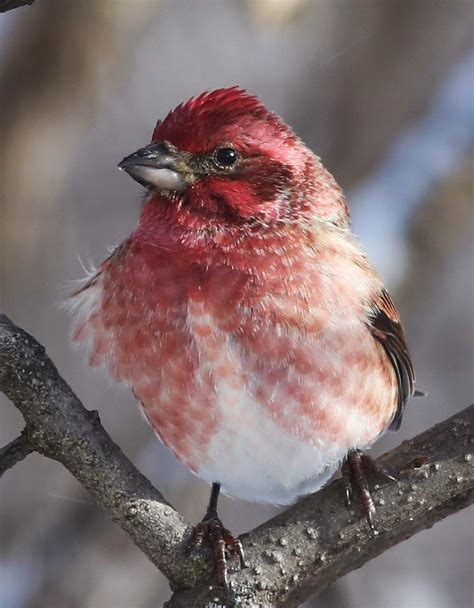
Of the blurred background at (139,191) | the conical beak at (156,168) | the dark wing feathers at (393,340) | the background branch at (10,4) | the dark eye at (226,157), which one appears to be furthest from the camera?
the blurred background at (139,191)

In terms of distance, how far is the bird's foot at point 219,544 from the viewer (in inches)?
172

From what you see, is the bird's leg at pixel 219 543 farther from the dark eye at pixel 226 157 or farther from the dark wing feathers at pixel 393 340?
the dark eye at pixel 226 157

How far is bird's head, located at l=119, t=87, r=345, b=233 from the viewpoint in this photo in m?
4.93

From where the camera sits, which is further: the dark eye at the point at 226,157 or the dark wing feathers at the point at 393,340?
the dark wing feathers at the point at 393,340

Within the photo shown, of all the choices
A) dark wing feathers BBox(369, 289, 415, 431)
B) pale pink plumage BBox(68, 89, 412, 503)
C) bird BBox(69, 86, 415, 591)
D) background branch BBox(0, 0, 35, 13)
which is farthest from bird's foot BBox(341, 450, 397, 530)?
background branch BBox(0, 0, 35, 13)

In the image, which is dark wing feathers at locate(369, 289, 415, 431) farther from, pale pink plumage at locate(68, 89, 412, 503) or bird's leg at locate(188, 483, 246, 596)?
bird's leg at locate(188, 483, 246, 596)

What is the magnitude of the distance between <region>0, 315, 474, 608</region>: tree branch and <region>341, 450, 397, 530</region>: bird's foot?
3 cm

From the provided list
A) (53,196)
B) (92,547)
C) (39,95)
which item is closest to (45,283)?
(53,196)

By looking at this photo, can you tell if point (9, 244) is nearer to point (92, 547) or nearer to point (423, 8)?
point (92, 547)

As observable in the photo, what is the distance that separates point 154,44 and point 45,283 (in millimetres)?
3396

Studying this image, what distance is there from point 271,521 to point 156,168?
1666mm

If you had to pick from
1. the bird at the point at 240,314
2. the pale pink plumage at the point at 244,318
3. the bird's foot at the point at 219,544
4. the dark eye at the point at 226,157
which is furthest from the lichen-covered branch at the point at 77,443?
the dark eye at the point at 226,157

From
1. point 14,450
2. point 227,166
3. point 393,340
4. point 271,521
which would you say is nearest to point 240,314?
point 227,166

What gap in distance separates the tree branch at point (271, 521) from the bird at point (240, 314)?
0.33ft
